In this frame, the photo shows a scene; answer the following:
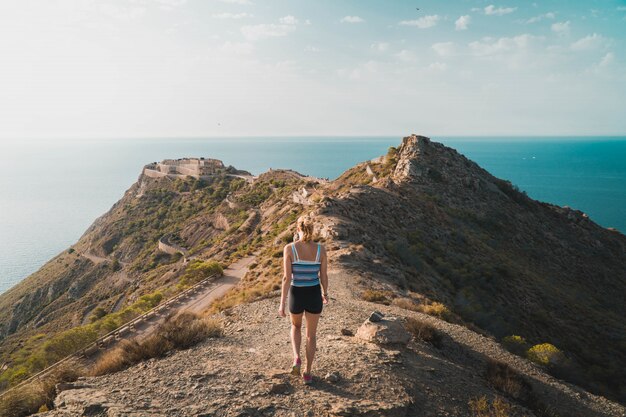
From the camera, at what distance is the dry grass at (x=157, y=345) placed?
821 cm

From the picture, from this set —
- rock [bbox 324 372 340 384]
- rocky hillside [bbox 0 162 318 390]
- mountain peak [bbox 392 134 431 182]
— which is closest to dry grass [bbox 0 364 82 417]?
rock [bbox 324 372 340 384]

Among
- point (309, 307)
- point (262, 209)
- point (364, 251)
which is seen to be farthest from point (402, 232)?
point (262, 209)

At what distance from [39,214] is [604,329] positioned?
7998 inches

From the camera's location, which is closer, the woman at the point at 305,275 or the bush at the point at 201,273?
the woman at the point at 305,275

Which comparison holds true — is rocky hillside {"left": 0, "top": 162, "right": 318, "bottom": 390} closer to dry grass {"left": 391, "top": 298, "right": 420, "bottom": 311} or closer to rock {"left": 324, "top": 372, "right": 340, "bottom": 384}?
dry grass {"left": 391, "top": 298, "right": 420, "bottom": 311}

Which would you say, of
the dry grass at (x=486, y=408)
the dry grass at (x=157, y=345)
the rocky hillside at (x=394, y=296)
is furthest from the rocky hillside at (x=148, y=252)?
the dry grass at (x=486, y=408)

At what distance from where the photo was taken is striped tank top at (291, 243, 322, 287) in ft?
20.8

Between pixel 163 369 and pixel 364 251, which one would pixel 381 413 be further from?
pixel 364 251

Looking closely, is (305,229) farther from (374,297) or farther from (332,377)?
(374,297)

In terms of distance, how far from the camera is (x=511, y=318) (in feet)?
70.9

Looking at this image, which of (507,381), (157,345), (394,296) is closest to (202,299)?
(394,296)

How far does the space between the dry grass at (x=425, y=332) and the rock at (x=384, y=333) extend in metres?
1.06

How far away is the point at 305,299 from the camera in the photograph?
6.39 meters

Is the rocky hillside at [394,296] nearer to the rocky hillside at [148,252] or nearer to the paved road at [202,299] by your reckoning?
the rocky hillside at [148,252]
